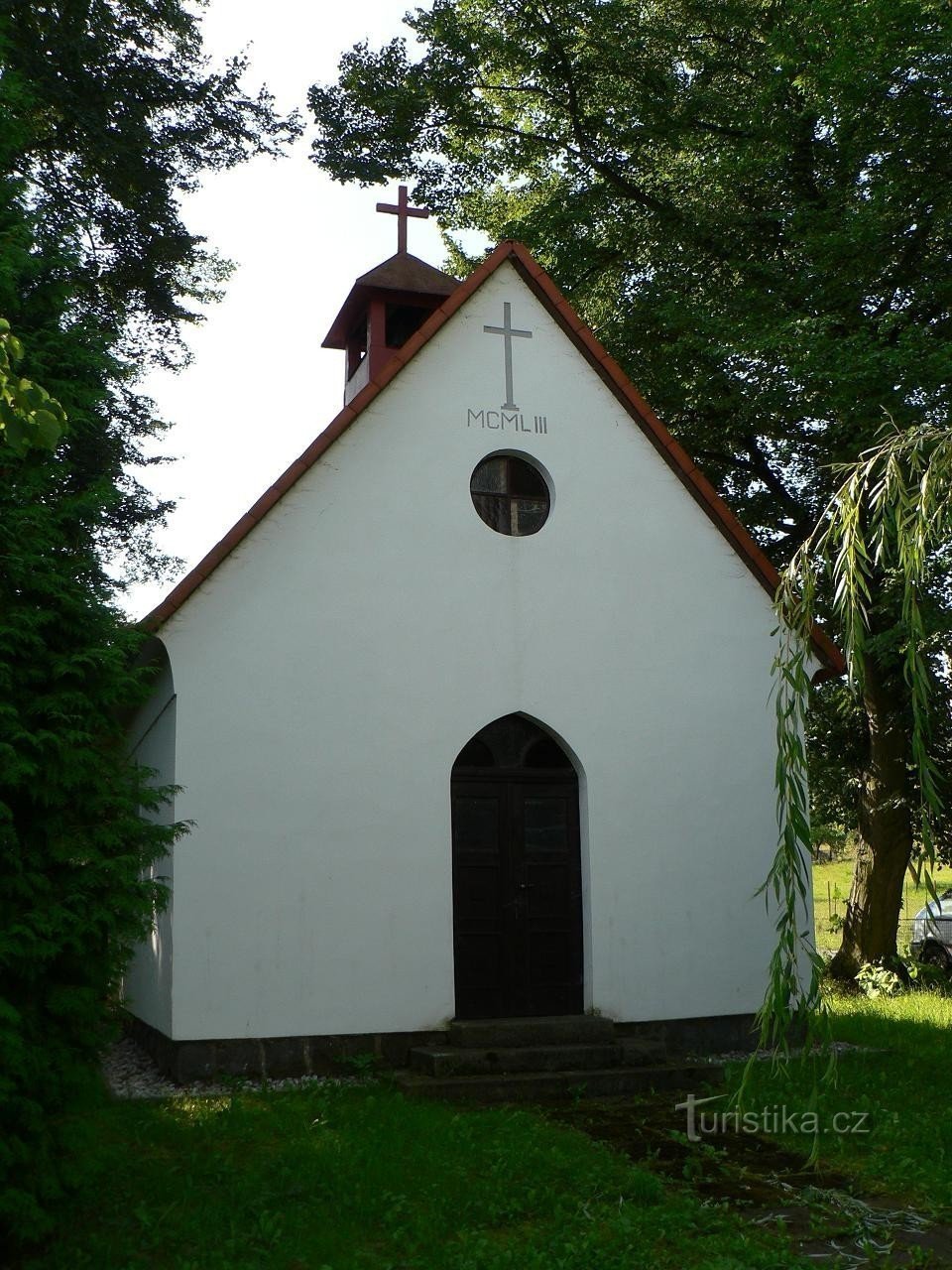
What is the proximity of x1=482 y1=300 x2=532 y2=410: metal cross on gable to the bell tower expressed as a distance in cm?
214

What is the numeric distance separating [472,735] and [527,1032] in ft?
8.40

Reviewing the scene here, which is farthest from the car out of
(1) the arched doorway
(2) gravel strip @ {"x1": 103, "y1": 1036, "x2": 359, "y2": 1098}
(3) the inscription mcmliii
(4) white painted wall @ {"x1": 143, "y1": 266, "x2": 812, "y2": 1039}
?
(2) gravel strip @ {"x1": 103, "y1": 1036, "x2": 359, "y2": 1098}

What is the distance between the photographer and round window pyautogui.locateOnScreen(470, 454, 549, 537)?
1112 cm

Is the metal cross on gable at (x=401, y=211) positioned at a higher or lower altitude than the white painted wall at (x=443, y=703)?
higher

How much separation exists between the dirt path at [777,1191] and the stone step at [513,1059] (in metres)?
0.77

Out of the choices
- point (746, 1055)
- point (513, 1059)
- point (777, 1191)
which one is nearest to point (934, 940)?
point (746, 1055)

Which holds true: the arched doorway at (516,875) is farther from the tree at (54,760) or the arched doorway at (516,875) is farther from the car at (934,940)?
the car at (934,940)

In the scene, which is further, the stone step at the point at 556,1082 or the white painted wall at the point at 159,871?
the white painted wall at the point at 159,871

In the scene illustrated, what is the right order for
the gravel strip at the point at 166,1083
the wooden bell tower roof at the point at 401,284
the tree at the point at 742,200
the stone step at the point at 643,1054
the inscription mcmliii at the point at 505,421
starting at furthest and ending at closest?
1. the tree at the point at 742,200
2. the wooden bell tower roof at the point at 401,284
3. the inscription mcmliii at the point at 505,421
4. the stone step at the point at 643,1054
5. the gravel strip at the point at 166,1083

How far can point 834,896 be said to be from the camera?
31891mm

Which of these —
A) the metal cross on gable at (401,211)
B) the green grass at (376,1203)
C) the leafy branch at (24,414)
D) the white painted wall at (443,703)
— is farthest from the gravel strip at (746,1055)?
the metal cross on gable at (401,211)

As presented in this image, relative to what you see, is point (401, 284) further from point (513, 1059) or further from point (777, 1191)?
point (777, 1191)

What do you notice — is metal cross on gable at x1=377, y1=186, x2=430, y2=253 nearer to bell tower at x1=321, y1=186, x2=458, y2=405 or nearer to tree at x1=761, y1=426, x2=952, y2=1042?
bell tower at x1=321, y1=186, x2=458, y2=405

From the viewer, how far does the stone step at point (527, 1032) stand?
9.83 m
